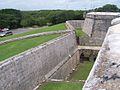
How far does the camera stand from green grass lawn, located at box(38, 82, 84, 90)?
33.8ft

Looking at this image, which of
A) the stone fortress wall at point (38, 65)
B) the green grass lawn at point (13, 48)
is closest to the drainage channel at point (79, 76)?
the stone fortress wall at point (38, 65)

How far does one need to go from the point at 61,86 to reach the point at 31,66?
51.5 inches

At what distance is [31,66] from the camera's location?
10336 mm

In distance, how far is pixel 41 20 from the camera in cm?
5262

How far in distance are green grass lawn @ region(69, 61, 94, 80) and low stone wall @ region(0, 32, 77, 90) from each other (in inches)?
41.2

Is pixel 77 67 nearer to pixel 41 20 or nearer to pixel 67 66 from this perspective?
pixel 67 66

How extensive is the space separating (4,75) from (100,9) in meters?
43.5

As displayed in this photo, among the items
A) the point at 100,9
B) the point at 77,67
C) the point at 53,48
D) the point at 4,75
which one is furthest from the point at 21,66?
the point at 100,9

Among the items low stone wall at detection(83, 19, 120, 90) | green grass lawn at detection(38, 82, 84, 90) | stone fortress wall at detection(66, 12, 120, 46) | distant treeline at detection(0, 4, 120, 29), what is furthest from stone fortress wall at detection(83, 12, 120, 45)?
low stone wall at detection(83, 19, 120, 90)

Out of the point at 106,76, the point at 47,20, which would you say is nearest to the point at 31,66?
the point at 106,76

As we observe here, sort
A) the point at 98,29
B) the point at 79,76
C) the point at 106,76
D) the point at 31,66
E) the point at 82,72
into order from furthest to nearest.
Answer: the point at 98,29
the point at 82,72
the point at 79,76
the point at 31,66
the point at 106,76

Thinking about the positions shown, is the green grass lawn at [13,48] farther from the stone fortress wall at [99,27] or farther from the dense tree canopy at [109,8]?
the dense tree canopy at [109,8]

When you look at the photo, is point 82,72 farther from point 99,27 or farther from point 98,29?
point 99,27

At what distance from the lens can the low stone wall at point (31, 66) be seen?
809 cm
